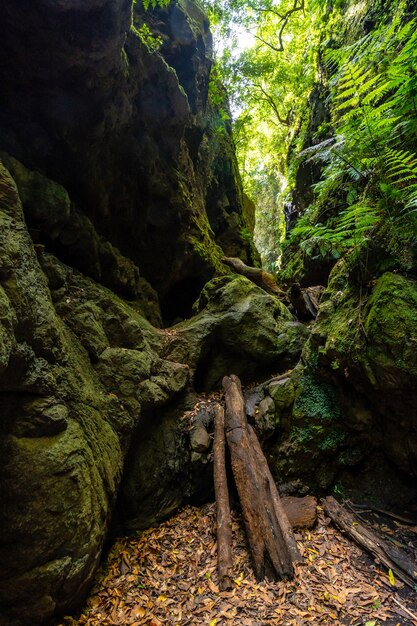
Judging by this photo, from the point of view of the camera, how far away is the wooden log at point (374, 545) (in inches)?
139

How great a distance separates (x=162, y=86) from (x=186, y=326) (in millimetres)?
5848

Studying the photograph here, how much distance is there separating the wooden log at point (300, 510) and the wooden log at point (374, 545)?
0.24m

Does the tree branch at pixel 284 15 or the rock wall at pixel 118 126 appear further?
the tree branch at pixel 284 15

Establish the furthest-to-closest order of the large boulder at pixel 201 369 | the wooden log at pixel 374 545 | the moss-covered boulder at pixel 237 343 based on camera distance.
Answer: the moss-covered boulder at pixel 237 343, the large boulder at pixel 201 369, the wooden log at pixel 374 545

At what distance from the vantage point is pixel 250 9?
1388 centimetres

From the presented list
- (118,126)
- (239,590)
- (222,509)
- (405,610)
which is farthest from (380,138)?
(239,590)

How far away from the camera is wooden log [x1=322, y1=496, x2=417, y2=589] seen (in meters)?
3.53

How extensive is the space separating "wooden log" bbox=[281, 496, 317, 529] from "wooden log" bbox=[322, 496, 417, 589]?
0.78ft

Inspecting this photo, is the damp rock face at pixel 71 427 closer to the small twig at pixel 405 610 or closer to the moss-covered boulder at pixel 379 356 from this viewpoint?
the moss-covered boulder at pixel 379 356

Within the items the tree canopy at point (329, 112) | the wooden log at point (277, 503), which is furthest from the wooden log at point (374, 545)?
the tree canopy at point (329, 112)

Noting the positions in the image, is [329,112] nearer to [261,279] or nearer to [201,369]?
[261,279]

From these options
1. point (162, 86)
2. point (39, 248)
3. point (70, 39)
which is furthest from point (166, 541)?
point (162, 86)

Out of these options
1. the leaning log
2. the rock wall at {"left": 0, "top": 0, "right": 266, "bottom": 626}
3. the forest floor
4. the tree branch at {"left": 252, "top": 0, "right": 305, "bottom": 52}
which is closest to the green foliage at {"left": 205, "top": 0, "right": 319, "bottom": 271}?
the tree branch at {"left": 252, "top": 0, "right": 305, "bottom": 52}

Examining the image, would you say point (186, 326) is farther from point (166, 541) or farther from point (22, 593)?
point (22, 593)
